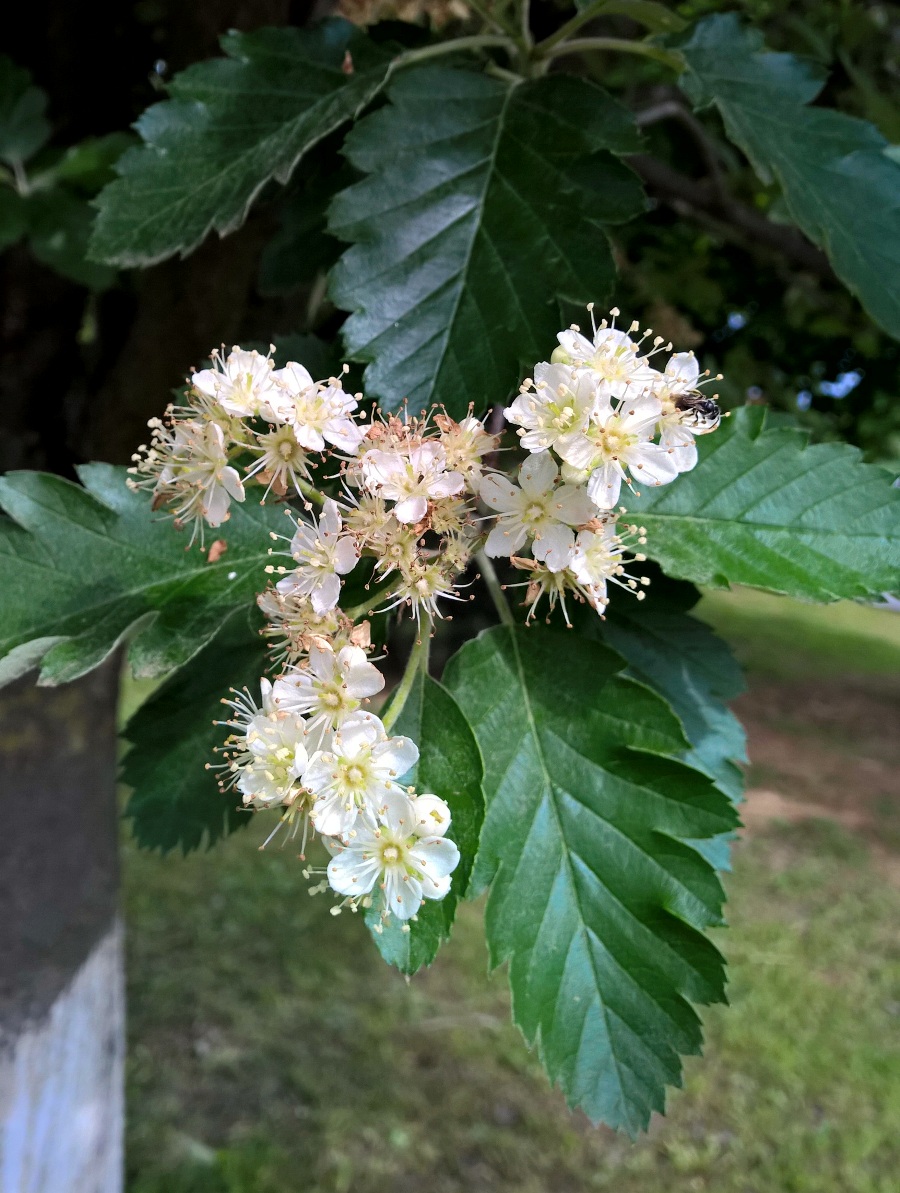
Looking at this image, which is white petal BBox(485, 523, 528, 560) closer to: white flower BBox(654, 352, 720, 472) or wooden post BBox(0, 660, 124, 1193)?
white flower BBox(654, 352, 720, 472)

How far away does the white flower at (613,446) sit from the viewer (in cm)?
68

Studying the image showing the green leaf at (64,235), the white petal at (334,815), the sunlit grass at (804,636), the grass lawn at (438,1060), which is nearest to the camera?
the white petal at (334,815)

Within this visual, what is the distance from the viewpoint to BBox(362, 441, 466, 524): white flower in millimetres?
695

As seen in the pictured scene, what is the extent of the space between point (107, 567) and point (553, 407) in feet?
1.41

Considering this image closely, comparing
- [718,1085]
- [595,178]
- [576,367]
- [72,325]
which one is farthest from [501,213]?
[718,1085]

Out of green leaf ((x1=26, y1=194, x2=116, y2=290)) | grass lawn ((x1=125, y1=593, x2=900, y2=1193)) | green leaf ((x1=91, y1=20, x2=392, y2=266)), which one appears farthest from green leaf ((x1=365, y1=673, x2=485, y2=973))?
grass lawn ((x1=125, y1=593, x2=900, y2=1193))

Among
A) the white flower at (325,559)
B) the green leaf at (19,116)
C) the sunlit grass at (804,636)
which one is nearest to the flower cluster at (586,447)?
the white flower at (325,559)

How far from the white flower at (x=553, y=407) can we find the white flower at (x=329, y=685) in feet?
0.64

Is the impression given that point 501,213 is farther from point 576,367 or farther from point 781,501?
point 781,501

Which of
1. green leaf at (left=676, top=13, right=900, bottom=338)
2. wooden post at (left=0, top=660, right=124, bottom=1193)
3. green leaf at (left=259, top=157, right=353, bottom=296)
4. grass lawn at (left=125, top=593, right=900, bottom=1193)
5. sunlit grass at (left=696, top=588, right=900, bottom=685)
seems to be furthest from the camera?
sunlit grass at (left=696, top=588, right=900, bottom=685)

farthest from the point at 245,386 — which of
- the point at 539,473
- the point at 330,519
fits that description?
the point at 539,473

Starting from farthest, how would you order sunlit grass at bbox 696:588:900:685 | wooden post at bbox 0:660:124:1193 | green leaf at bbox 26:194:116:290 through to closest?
sunlit grass at bbox 696:588:900:685 → wooden post at bbox 0:660:124:1193 → green leaf at bbox 26:194:116:290

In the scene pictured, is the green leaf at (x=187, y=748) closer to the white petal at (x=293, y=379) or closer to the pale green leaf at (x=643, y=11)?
the white petal at (x=293, y=379)

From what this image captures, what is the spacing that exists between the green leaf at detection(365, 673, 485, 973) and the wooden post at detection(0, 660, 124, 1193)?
120 centimetres
